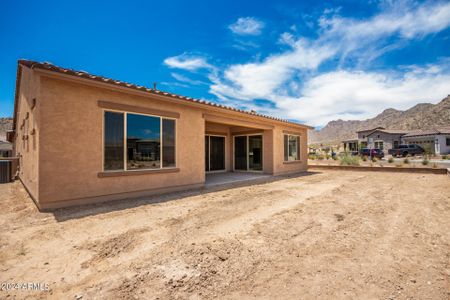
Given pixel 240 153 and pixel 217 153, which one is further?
pixel 240 153

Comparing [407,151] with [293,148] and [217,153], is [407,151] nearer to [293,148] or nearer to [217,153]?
[293,148]

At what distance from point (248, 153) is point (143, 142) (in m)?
7.62

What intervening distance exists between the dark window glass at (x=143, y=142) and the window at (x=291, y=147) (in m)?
8.77

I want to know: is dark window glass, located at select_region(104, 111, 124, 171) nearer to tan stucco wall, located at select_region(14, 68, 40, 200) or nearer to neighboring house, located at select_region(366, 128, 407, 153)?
tan stucco wall, located at select_region(14, 68, 40, 200)

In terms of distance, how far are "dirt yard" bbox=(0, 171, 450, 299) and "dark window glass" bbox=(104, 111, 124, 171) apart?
119 cm

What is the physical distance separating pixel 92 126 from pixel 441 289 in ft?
23.2

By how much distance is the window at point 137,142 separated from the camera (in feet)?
20.1

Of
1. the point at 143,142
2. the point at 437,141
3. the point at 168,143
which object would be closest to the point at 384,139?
the point at 437,141

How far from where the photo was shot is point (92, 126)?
5.79 meters

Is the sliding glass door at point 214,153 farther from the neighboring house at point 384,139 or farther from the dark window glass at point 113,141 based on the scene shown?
the neighboring house at point 384,139

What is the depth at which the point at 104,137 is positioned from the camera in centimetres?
600

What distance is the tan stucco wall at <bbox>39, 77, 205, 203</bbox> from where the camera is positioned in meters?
5.16

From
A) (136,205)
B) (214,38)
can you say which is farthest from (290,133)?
(136,205)

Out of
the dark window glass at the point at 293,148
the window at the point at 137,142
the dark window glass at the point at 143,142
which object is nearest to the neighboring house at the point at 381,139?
the dark window glass at the point at 293,148
